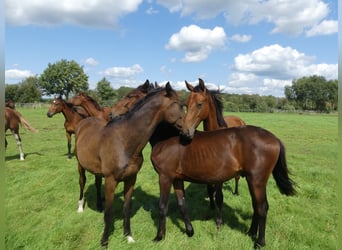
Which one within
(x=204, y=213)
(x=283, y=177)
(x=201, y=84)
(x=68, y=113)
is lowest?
(x=204, y=213)

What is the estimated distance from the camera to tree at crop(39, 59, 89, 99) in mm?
66312

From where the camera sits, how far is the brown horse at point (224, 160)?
3.73m

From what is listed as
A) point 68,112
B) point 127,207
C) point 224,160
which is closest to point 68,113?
point 68,112

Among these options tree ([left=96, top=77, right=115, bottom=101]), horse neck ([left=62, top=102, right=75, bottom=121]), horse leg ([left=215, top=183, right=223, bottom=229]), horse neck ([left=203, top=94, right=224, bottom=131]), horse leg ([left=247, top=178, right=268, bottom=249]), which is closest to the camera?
horse leg ([left=247, top=178, right=268, bottom=249])

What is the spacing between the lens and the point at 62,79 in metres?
67.4

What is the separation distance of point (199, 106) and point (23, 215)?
3.78 meters

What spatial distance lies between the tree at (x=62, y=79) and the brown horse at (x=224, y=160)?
215 feet

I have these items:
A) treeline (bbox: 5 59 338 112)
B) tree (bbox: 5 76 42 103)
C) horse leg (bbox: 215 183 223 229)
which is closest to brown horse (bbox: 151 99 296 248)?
horse leg (bbox: 215 183 223 229)

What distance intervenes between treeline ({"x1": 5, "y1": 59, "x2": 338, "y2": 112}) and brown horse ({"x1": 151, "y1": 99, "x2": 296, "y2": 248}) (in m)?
52.3

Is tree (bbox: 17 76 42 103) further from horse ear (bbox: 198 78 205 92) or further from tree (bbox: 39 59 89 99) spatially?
horse ear (bbox: 198 78 205 92)

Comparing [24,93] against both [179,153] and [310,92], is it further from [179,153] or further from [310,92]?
[310,92]

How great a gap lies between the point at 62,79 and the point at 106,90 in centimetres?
1463

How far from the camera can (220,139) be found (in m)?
3.95

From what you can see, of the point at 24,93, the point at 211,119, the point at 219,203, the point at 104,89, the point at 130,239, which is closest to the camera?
the point at 130,239
